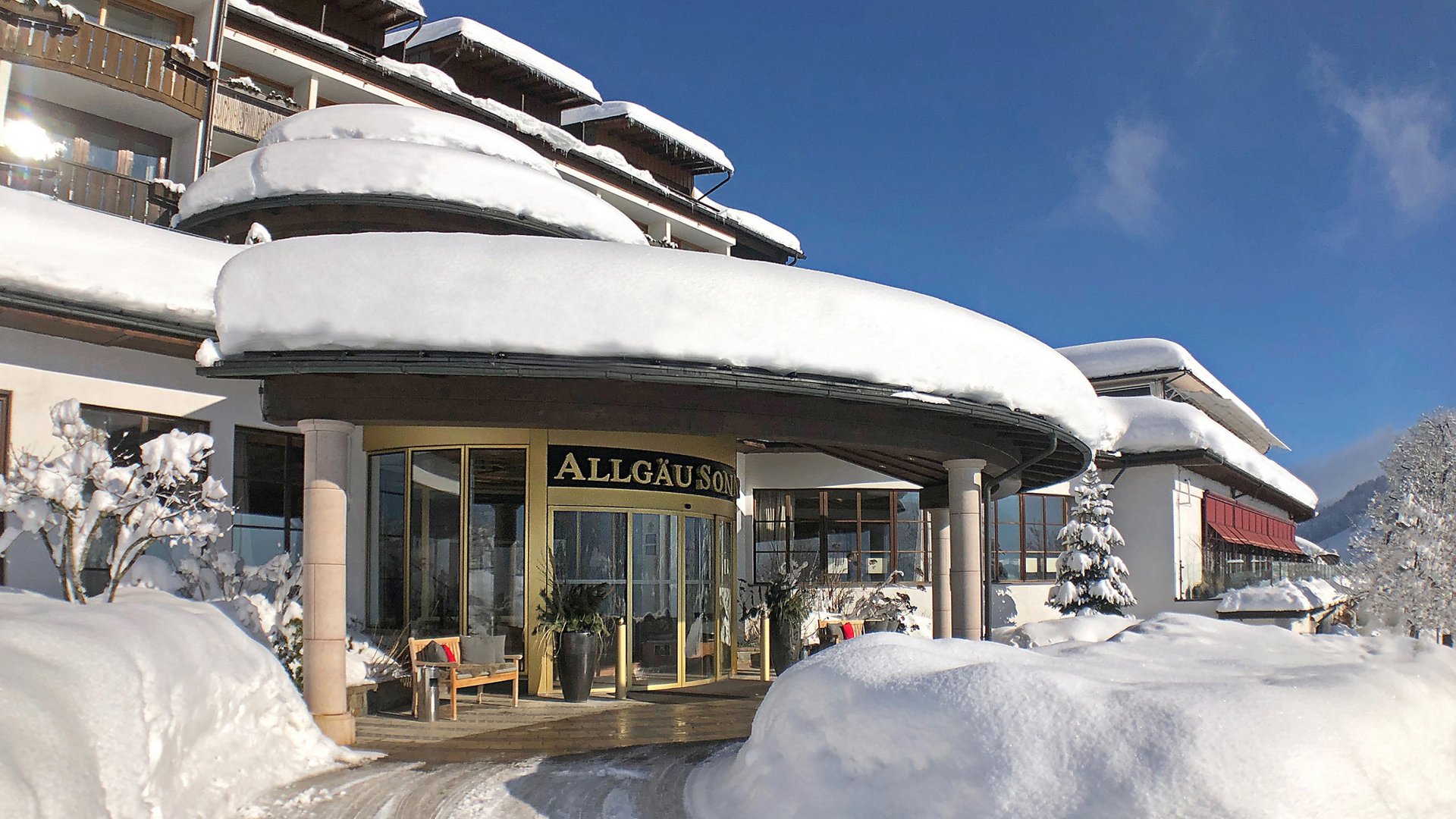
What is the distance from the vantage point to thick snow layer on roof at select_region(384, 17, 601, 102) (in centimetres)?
2630

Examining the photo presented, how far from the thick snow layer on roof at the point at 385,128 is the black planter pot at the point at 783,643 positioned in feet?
27.0

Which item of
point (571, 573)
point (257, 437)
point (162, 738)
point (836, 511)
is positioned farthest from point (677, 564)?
point (836, 511)

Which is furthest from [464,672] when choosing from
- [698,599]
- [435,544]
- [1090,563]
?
[1090,563]

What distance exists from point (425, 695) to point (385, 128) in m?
9.57

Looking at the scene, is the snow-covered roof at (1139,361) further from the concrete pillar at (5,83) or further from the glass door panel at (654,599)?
the concrete pillar at (5,83)

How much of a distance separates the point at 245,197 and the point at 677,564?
26.0 ft

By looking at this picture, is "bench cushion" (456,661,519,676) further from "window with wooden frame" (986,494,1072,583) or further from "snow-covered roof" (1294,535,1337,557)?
"snow-covered roof" (1294,535,1337,557)

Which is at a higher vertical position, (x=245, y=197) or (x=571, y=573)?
(x=245, y=197)

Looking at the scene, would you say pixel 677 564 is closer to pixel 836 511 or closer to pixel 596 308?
pixel 596 308

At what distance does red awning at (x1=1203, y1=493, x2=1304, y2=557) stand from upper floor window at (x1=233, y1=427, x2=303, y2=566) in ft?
71.6

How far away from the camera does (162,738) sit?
632 cm

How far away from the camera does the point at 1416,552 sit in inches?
985

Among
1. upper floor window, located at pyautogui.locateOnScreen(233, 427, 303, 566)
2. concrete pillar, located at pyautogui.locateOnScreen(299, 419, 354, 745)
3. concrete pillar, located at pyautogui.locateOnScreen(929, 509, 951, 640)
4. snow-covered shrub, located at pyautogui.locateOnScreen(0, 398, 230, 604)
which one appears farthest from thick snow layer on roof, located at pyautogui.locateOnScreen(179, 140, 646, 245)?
concrete pillar, located at pyautogui.locateOnScreen(299, 419, 354, 745)

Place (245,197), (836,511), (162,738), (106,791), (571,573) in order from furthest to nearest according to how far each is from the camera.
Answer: (836,511) → (245,197) → (571,573) → (162,738) → (106,791)
